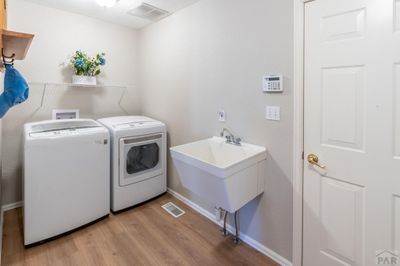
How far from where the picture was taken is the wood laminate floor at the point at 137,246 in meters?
1.83

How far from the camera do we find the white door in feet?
3.99

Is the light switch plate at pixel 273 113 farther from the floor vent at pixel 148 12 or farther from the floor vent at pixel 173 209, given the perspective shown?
the floor vent at pixel 148 12

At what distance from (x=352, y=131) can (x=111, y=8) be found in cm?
280

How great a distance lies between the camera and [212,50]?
2.26m

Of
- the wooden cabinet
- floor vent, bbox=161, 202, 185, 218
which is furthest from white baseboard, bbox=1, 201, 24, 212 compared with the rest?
the wooden cabinet

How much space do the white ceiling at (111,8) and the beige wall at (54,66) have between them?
12cm

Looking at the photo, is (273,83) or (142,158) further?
(142,158)

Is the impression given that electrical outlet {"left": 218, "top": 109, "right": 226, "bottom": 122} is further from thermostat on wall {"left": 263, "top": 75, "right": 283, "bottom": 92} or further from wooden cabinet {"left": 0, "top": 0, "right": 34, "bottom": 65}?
wooden cabinet {"left": 0, "top": 0, "right": 34, "bottom": 65}

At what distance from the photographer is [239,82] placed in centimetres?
201

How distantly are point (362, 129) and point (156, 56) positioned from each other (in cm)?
259

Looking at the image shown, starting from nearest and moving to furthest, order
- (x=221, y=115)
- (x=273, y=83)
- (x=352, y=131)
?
(x=352, y=131) < (x=273, y=83) < (x=221, y=115)

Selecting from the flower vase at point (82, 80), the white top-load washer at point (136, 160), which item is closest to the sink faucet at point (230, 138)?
the white top-load washer at point (136, 160)

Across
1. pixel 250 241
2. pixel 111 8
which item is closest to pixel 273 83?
pixel 250 241

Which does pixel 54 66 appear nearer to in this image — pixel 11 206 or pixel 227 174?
pixel 11 206
